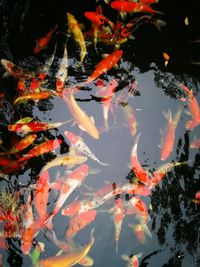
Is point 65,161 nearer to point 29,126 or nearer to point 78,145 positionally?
point 78,145

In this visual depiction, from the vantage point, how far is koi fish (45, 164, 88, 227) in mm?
2568

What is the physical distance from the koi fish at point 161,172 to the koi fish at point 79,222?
24.1 inches

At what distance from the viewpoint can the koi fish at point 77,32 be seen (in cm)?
244

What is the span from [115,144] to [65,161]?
1.55 ft

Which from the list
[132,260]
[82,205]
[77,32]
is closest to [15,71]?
[77,32]

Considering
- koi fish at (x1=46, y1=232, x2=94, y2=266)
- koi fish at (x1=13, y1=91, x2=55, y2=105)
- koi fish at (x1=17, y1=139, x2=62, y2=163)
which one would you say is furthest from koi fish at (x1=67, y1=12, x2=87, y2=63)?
koi fish at (x1=46, y1=232, x2=94, y2=266)

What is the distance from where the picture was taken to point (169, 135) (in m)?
2.66

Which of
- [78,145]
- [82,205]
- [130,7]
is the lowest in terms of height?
[82,205]

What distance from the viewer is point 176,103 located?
2707mm

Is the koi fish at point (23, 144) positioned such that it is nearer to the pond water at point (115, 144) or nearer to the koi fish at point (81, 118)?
the pond water at point (115, 144)

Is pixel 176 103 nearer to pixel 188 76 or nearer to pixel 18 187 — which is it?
pixel 188 76

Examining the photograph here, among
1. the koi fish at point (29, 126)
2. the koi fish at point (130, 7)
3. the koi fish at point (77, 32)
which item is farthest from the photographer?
the koi fish at point (29, 126)

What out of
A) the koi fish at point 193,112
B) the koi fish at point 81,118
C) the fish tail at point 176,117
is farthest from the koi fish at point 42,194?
the koi fish at point 193,112

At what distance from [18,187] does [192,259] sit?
1.72 meters
